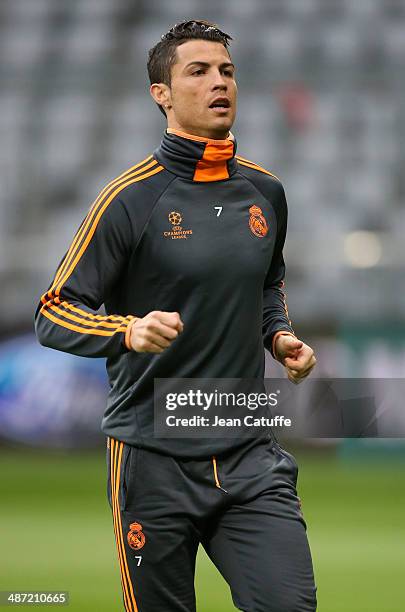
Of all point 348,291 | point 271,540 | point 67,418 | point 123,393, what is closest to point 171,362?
point 123,393

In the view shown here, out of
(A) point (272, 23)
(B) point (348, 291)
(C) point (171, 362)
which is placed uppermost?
(A) point (272, 23)

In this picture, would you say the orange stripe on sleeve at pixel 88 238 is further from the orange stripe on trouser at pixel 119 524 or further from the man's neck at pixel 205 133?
the orange stripe on trouser at pixel 119 524

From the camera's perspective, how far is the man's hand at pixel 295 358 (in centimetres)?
323

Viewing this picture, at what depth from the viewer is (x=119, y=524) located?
318 centimetres

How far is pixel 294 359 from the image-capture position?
326 centimetres

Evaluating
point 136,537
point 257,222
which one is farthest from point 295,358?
point 136,537

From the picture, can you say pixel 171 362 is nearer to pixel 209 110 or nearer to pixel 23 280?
pixel 209 110

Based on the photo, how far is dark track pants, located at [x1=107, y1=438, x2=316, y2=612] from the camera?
10.1 feet

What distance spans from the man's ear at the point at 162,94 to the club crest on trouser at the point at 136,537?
122 cm

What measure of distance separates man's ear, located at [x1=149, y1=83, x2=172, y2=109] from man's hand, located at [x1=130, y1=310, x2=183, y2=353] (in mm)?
865

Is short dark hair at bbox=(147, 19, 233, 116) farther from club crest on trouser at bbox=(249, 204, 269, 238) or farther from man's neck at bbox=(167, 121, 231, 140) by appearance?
club crest on trouser at bbox=(249, 204, 269, 238)

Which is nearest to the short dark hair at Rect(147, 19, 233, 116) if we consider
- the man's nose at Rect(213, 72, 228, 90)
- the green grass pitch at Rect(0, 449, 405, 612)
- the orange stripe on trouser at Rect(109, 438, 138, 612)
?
the man's nose at Rect(213, 72, 228, 90)

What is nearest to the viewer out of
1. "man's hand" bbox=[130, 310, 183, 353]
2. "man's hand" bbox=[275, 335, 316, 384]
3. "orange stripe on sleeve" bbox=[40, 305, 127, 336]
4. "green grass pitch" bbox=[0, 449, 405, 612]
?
"man's hand" bbox=[130, 310, 183, 353]

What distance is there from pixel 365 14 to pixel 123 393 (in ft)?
38.4
